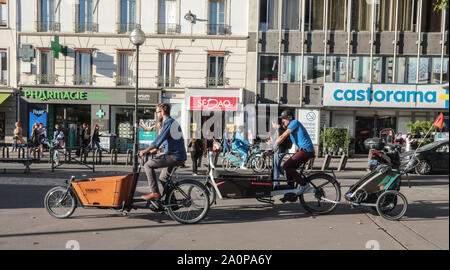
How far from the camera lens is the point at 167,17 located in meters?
20.9

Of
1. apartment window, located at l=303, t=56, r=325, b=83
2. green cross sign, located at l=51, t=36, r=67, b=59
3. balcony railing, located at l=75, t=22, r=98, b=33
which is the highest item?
balcony railing, located at l=75, t=22, r=98, b=33

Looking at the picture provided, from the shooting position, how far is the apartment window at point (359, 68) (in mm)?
20578

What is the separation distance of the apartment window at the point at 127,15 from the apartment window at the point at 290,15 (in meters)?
8.75

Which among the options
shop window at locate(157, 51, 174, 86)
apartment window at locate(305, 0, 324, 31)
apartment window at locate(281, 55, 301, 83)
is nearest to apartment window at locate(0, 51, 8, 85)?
shop window at locate(157, 51, 174, 86)

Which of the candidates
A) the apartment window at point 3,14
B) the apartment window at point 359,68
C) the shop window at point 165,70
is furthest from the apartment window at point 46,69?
the apartment window at point 359,68

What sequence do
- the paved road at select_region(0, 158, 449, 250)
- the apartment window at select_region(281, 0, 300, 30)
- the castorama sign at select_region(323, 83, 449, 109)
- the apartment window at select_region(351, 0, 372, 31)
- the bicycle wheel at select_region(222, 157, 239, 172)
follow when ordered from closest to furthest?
the paved road at select_region(0, 158, 449, 250)
the bicycle wheel at select_region(222, 157, 239, 172)
the castorama sign at select_region(323, 83, 449, 109)
the apartment window at select_region(351, 0, 372, 31)
the apartment window at select_region(281, 0, 300, 30)

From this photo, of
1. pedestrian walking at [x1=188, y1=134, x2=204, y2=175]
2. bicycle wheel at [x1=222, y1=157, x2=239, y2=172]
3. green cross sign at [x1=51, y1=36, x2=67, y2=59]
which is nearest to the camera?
pedestrian walking at [x1=188, y1=134, x2=204, y2=175]

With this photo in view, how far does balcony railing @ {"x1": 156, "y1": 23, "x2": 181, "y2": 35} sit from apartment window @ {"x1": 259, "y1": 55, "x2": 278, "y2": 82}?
5.17 metres

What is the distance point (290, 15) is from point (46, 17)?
47.4 ft

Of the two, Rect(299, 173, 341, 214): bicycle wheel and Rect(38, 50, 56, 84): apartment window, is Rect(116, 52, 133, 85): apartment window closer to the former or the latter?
Rect(38, 50, 56, 84): apartment window

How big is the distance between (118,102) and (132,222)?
16.3 m

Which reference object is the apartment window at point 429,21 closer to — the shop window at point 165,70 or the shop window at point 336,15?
the shop window at point 336,15

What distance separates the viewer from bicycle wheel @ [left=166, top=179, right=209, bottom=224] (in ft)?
19.0

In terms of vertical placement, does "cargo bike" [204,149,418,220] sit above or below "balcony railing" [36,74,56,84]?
below
